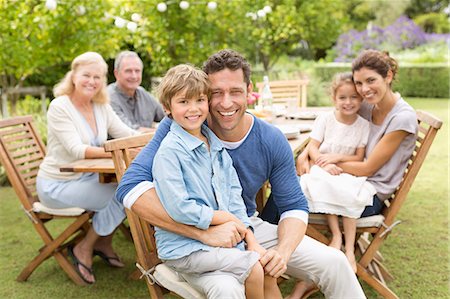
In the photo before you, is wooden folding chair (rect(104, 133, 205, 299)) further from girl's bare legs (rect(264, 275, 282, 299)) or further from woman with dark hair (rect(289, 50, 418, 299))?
woman with dark hair (rect(289, 50, 418, 299))

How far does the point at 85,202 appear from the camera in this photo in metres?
3.40

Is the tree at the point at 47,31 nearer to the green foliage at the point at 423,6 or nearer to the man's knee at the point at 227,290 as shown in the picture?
the man's knee at the point at 227,290

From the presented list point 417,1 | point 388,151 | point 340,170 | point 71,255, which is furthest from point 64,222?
point 417,1

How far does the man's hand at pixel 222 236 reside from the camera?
2035 mm

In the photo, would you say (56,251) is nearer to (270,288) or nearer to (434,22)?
(270,288)

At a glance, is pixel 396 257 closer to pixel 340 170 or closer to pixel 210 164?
pixel 340 170

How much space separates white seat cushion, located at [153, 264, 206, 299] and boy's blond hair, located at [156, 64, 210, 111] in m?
0.71

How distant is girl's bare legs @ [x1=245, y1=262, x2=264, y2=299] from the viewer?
1.99 metres

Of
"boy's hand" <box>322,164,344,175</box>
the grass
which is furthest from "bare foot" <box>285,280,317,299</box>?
"boy's hand" <box>322,164,344,175</box>

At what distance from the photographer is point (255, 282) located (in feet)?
6.57

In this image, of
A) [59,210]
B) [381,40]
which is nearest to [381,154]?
[59,210]

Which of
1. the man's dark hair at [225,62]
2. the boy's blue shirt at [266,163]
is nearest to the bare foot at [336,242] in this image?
the boy's blue shirt at [266,163]

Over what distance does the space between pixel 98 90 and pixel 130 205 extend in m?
1.85

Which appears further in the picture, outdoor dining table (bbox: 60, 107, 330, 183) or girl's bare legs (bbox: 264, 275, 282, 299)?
outdoor dining table (bbox: 60, 107, 330, 183)
